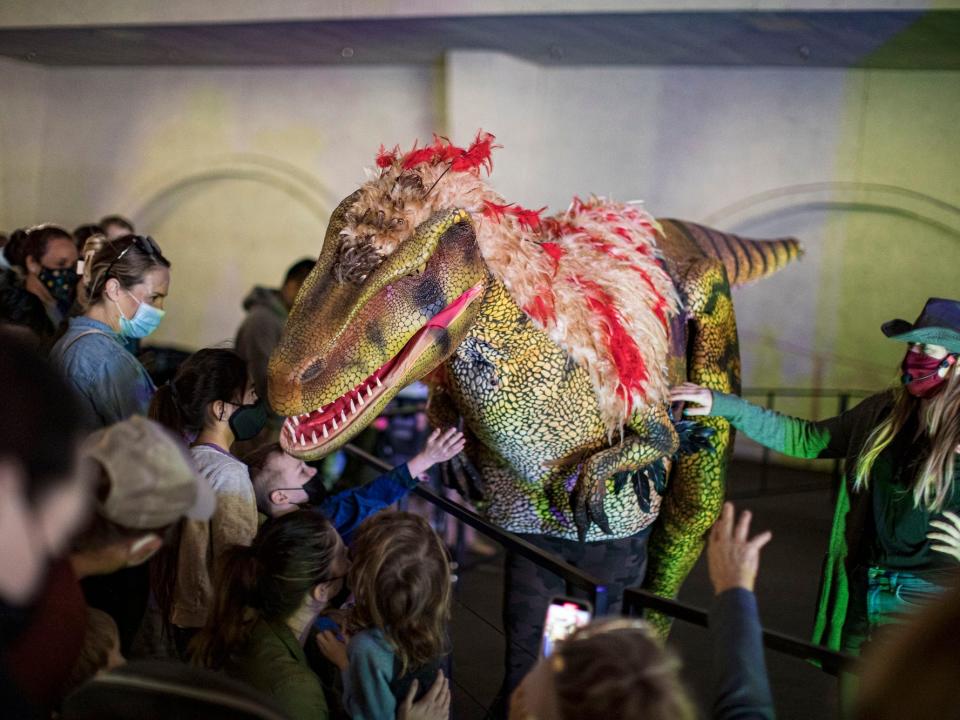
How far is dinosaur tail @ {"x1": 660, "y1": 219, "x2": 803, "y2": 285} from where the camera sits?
2943mm

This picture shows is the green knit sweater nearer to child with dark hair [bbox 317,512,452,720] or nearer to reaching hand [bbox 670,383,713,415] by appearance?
reaching hand [bbox 670,383,713,415]

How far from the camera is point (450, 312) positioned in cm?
199

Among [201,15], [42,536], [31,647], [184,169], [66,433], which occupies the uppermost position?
[201,15]

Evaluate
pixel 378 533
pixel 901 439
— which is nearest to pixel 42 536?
pixel 378 533

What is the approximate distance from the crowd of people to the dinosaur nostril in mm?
290

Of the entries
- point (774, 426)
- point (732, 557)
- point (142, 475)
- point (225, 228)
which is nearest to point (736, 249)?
point (774, 426)

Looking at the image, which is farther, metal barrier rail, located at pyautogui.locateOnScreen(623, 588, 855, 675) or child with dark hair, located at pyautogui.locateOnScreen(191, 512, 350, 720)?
child with dark hair, located at pyautogui.locateOnScreen(191, 512, 350, 720)

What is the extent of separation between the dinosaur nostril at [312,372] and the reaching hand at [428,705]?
630mm

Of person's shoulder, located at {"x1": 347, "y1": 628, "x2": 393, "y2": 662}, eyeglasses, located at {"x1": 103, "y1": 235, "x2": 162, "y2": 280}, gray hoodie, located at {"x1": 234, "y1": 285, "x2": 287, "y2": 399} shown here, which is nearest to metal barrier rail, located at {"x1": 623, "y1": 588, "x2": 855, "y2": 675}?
person's shoulder, located at {"x1": 347, "y1": 628, "x2": 393, "y2": 662}

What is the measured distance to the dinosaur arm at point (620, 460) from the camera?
86.5 inches

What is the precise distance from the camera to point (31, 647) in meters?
1.10

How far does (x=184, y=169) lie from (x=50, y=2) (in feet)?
6.36

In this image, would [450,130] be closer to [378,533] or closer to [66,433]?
[378,533]

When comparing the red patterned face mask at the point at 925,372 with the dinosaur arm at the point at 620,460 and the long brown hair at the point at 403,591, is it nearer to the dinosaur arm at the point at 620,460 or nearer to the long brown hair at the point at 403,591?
the dinosaur arm at the point at 620,460
